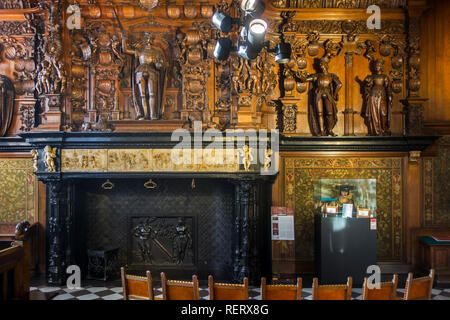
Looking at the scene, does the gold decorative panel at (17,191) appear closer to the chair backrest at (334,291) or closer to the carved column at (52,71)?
the carved column at (52,71)

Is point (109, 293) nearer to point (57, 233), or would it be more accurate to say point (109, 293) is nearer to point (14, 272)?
point (57, 233)

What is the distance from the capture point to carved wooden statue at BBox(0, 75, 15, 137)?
6.68m

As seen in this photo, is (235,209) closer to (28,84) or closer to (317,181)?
(317,181)

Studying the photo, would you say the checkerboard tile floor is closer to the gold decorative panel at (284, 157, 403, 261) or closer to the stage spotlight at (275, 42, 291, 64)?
the gold decorative panel at (284, 157, 403, 261)

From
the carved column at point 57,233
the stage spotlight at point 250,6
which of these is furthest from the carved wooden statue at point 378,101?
the carved column at point 57,233

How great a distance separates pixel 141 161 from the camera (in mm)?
6168

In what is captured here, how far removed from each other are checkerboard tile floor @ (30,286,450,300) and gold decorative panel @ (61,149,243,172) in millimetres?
1988

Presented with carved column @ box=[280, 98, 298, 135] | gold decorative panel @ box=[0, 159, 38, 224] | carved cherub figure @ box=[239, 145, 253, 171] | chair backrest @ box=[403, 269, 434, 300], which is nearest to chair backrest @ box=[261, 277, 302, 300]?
chair backrest @ box=[403, 269, 434, 300]

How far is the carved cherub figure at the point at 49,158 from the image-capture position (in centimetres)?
610

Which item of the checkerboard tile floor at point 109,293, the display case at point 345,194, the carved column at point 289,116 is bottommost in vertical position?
the checkerboard tile floor at point 109,293

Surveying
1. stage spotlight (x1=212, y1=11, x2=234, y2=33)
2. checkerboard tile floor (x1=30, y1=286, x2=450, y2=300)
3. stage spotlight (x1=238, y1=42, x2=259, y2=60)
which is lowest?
checkerboard tile floor (x1=30, y1=286, x2=450, y2=300)

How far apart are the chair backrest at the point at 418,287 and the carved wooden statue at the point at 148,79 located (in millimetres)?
4724

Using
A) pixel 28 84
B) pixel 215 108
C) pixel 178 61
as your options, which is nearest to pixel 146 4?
pixel 178 61
